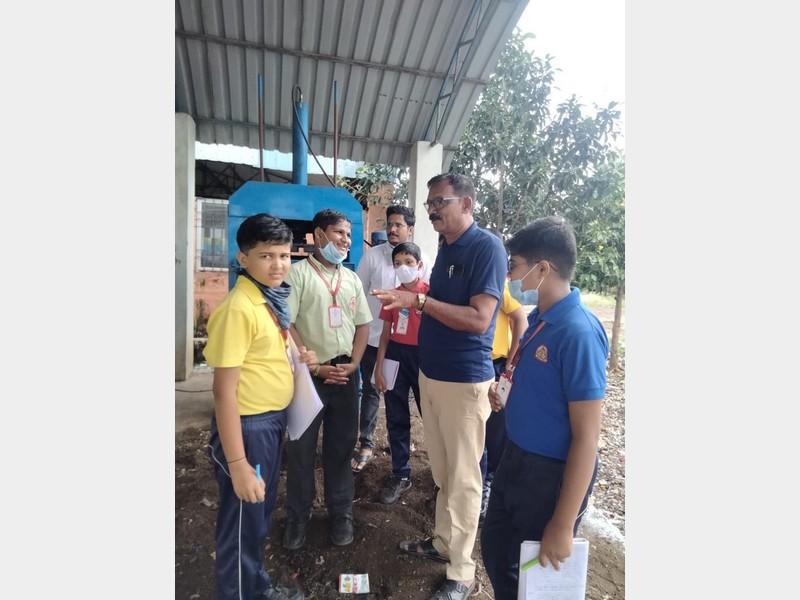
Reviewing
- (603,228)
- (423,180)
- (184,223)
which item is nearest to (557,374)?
(423,180)

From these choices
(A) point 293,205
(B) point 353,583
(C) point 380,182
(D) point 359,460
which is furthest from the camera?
(C) point 380,182

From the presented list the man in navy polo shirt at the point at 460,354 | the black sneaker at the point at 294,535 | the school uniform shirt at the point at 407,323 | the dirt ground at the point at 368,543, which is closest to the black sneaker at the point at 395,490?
→ the dirt ground at the point at 368,543

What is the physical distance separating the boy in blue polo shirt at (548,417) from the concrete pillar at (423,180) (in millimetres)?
3735

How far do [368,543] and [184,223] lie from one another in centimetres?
388

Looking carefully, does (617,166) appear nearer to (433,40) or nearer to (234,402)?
(433,40)

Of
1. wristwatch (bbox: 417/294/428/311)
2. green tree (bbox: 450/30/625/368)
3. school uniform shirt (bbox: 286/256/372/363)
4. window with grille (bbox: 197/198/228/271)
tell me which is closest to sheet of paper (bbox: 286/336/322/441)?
school uniform shirt (bbox: 286/256/372/363)

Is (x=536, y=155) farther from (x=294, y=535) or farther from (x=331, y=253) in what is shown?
(x=294, y=535)

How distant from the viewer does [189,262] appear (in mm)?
4848

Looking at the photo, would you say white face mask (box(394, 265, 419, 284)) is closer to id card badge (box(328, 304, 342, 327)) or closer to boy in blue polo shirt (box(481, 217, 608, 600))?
id card badge (box(328, 304, 342, 327))

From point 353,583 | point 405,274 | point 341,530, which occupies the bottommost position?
point 353,583

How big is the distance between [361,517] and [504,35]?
168 inches

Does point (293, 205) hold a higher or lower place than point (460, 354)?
higher

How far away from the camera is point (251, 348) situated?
1.62 meters

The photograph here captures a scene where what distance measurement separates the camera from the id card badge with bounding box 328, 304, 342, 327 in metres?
2.25
